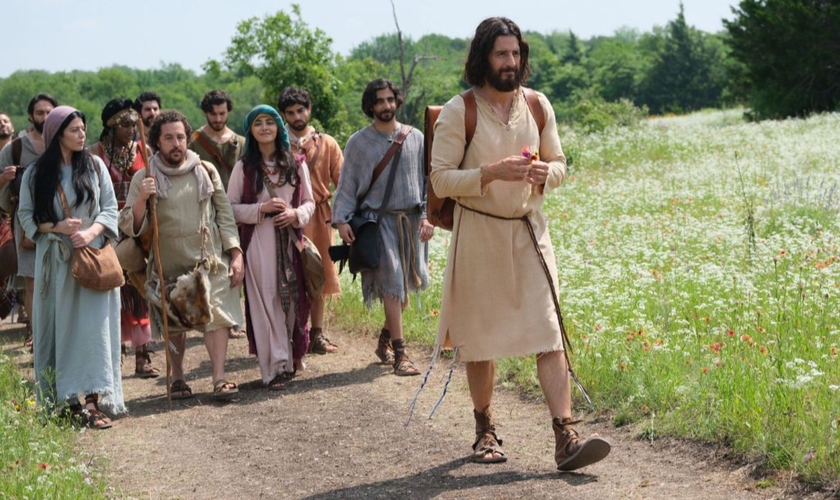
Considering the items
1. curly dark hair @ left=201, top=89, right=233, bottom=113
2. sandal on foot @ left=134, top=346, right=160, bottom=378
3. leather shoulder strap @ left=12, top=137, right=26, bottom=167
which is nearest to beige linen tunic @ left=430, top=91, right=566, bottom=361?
sandal on foot @ left=134, top=346, right=160, bottom=378

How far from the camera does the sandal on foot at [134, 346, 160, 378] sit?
363 inches

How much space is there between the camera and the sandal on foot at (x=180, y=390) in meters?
8.25

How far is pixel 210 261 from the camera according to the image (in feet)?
26.3

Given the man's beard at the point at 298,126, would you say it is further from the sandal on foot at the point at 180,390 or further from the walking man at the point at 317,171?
the sandal on foot at the point at 180,390

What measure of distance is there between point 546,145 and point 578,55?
4313 inches

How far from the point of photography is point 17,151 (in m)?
9.52

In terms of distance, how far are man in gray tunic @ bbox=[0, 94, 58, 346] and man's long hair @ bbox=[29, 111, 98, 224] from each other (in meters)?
1.31

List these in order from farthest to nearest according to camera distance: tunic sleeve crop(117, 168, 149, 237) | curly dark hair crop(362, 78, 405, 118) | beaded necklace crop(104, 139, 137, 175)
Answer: beaded necklace crop(104, 139, 137, 175) < curly dark hair crop(362, 78, 405, 118) < tunic sleeve crop(117, 168, 149, 237)

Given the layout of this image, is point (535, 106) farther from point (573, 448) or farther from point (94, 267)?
point (94, 267)

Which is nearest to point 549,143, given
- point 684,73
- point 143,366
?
point 143,366

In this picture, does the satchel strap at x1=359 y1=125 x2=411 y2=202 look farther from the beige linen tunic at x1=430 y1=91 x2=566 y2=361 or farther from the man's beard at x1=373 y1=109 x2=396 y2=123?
the beige linen tunic at x1=430 y1=91 x2=566 y2=361

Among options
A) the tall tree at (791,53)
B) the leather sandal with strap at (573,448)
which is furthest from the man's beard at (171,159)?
the tall tree at (791,53)

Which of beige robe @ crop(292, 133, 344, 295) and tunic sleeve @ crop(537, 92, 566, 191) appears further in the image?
beige robe @ crop(292, 133, 344, 295)

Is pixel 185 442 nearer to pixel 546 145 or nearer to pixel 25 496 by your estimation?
pixel 25 496
